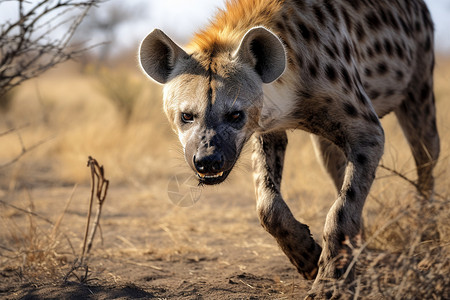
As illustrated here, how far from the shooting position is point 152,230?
4.25 metres

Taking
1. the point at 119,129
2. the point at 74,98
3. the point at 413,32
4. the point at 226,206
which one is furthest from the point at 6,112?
the point at 413,32

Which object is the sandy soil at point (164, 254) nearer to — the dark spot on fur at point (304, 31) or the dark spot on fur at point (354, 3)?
the dark spot on fur at point (304, 31)

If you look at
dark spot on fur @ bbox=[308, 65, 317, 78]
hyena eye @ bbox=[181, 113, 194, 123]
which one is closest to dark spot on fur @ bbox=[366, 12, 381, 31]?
dark spot on fur @ bbox=[308, 65, 317, 78]

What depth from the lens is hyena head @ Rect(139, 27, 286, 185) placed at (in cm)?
239

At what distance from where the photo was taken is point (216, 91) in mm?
2449

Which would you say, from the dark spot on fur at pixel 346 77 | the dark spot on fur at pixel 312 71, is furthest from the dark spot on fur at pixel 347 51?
the dark spot on fur at pixel 312 71

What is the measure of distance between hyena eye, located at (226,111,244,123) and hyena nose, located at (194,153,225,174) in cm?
19

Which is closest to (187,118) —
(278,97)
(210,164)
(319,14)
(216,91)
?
(216,91)

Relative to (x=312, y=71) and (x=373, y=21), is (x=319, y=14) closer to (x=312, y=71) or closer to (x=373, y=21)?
(x=312, y=71)

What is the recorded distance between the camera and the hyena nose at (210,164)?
7.61 feet

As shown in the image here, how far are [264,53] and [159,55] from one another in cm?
48

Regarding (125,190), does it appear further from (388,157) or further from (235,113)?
(235,113)

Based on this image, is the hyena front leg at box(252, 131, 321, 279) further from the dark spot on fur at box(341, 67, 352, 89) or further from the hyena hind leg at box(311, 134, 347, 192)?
the hyena hind leg at box(311, 134, 347, 192)

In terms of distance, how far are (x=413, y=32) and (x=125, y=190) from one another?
3171 mm
